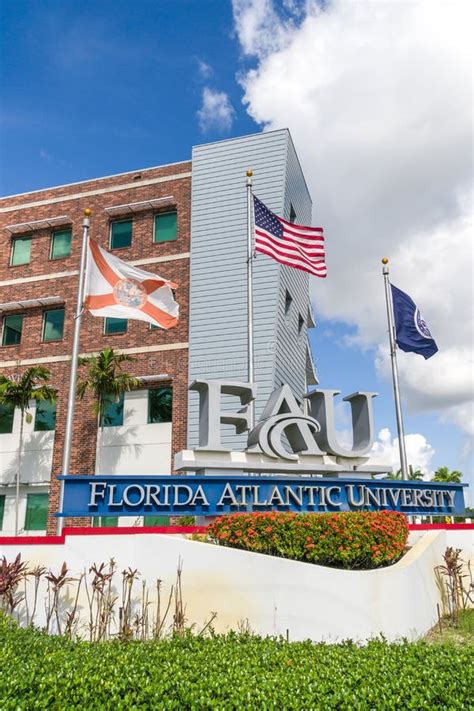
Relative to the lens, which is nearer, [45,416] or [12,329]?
[45,416]

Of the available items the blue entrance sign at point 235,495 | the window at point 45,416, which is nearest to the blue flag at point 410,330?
the blue entrance sign at point 235,495

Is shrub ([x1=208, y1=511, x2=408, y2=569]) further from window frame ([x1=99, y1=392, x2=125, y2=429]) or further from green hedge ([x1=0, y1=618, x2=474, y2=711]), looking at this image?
window frame ([x1=99, y1=392, x2=125, y2=429])

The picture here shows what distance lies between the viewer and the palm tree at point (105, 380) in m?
22.0

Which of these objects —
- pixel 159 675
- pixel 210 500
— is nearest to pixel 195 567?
pixel 210 500

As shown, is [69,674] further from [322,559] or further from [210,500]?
[210,500]

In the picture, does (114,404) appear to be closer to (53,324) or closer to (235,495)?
(53,324)

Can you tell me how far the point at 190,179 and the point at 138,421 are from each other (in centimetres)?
1123

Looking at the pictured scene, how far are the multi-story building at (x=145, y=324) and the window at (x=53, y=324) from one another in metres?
0.05

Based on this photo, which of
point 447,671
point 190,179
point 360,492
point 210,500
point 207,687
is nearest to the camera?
point 207,687

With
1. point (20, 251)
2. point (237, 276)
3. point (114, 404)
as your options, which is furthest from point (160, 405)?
point (20, 251)

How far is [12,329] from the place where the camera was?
26.2m

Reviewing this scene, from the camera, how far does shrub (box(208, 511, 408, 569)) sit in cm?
1039

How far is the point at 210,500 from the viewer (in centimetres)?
1216

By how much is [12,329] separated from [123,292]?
13.4 m
